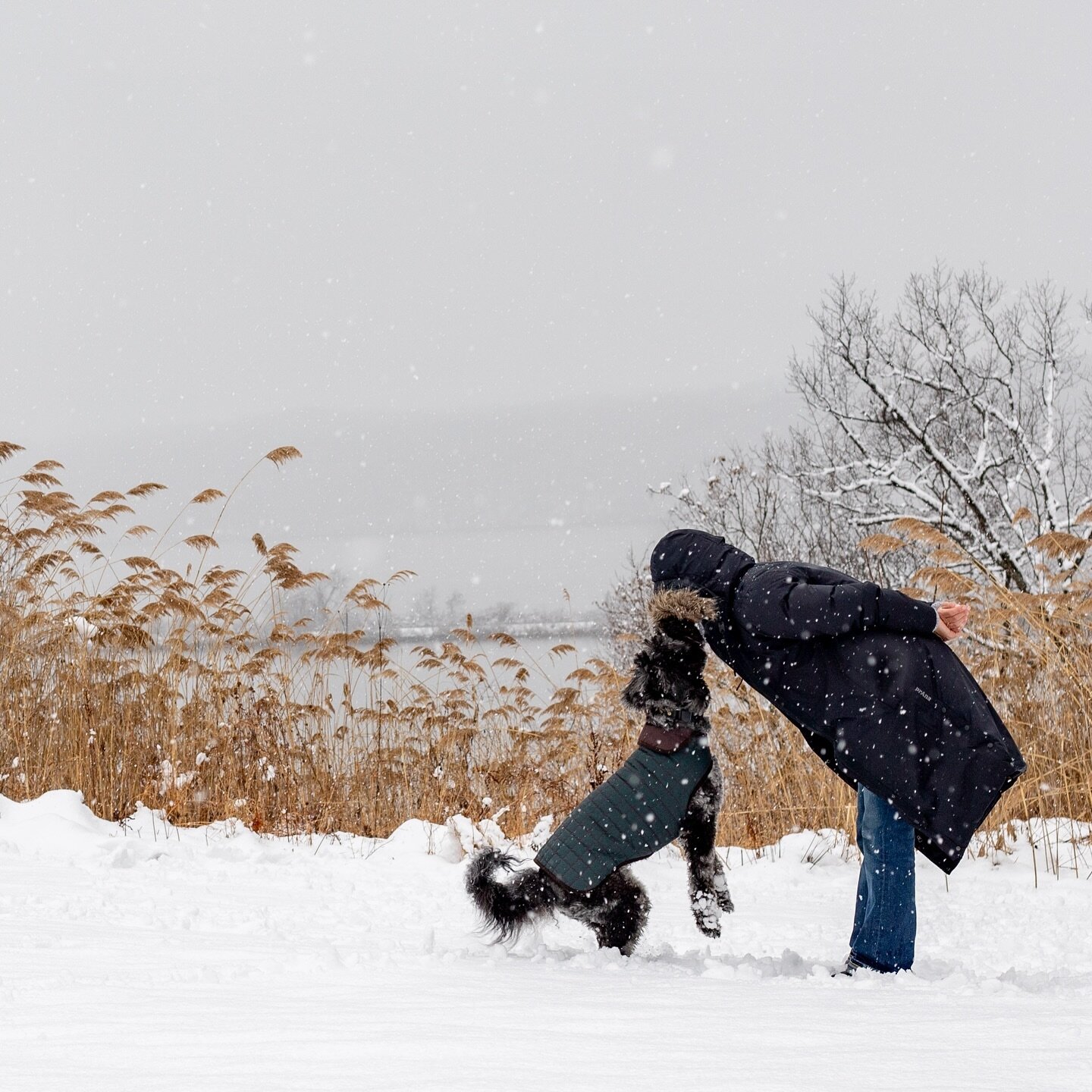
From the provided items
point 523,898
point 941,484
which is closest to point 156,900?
point 523,898

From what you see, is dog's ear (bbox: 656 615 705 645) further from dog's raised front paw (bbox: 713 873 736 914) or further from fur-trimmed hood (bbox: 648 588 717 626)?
dog's raised front paw (bbox: 713 873 736 914)

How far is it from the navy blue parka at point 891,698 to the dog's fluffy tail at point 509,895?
3.30ft

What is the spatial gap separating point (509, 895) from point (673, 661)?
0.90 m

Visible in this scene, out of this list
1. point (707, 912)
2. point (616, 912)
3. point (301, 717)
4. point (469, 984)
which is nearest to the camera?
point (469, 984)

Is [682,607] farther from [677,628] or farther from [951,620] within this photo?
[951,620]

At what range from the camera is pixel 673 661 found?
10.3ft

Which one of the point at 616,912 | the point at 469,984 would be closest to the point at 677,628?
the point at 616,912

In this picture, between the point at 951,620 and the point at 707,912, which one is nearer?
Answer: the point at 951,620

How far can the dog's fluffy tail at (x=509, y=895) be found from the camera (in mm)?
3064

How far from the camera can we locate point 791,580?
313 cm

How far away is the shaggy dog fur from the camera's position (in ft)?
10.1

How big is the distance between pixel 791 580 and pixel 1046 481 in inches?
698

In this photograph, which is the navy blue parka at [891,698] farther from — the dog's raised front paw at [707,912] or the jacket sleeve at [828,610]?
the dog's raised front paw at [707,912]

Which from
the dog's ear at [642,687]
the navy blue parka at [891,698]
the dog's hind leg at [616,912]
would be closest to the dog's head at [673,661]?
the dog's ear at [642,687]
